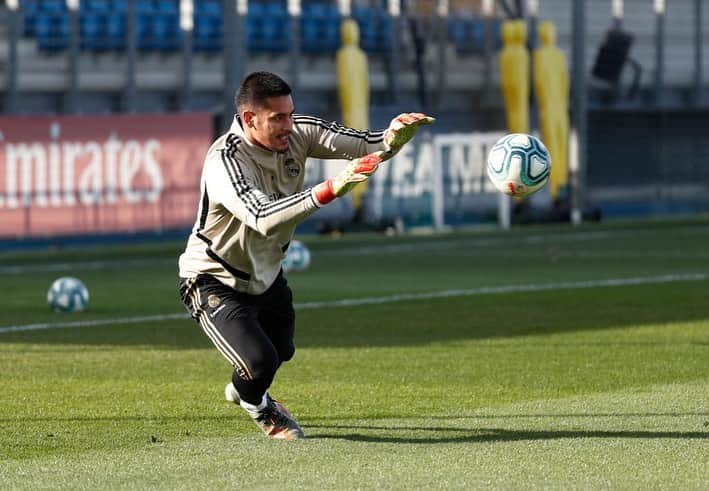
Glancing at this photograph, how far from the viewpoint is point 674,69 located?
45.4 m

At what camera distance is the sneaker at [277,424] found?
8.54 m

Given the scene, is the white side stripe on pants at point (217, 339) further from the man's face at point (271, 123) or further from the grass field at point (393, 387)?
the man's face at point (271, 123)

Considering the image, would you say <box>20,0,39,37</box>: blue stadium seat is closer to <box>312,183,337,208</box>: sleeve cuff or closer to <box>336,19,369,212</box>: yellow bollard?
<box>336,19,369,212</box>: yellow bollard

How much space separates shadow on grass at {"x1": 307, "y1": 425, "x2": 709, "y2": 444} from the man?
346 millimetres

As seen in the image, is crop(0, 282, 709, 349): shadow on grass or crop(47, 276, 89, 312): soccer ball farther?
crop(47, 276, 89, 312): soccer ball

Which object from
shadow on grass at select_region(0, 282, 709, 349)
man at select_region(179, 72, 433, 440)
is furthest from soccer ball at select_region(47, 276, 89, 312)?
man at select_region(179, 72, 433, 440)

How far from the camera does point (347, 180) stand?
731 cm

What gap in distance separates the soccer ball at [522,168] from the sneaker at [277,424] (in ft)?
6.83

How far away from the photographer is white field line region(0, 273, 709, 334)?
15.5m

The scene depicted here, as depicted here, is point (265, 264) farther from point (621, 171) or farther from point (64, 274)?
point (621, 171)

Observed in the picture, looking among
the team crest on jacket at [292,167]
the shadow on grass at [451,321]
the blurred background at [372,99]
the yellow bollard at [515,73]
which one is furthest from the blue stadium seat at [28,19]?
the team crest on jacket at [292,167]

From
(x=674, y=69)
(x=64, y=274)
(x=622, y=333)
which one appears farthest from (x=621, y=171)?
(x=622, y=333)

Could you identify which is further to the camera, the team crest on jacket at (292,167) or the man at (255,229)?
the team crest on jacket at (292,167)

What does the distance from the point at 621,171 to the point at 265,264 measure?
35.6 metres
